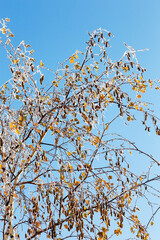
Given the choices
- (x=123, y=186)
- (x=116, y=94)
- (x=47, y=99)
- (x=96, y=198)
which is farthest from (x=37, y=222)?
(x=116, y=94)

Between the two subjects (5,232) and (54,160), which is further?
(5,232)

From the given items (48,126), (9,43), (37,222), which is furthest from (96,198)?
(9,43)

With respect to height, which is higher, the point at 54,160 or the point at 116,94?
the point at 116,94

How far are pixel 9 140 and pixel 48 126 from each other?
0.70 m

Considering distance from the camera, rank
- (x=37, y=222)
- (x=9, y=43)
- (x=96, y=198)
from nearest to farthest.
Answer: (x=96, y=198)
(x=37, y=222)
(x=9, y=43)

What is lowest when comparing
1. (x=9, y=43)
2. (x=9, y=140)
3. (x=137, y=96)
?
(x=9, y=140)

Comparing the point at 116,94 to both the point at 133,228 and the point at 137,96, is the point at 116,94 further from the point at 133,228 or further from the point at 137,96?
the point at 133,228

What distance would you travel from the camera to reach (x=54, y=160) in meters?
4.35

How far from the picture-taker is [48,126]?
506 cm

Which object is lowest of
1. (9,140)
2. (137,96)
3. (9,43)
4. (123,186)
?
(123,186)

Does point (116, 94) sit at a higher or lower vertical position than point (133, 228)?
higher

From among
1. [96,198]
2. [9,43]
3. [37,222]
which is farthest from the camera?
[9,43]

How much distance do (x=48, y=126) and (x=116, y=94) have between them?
1086 mm

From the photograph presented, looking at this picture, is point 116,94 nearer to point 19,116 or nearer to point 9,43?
point 19,116
